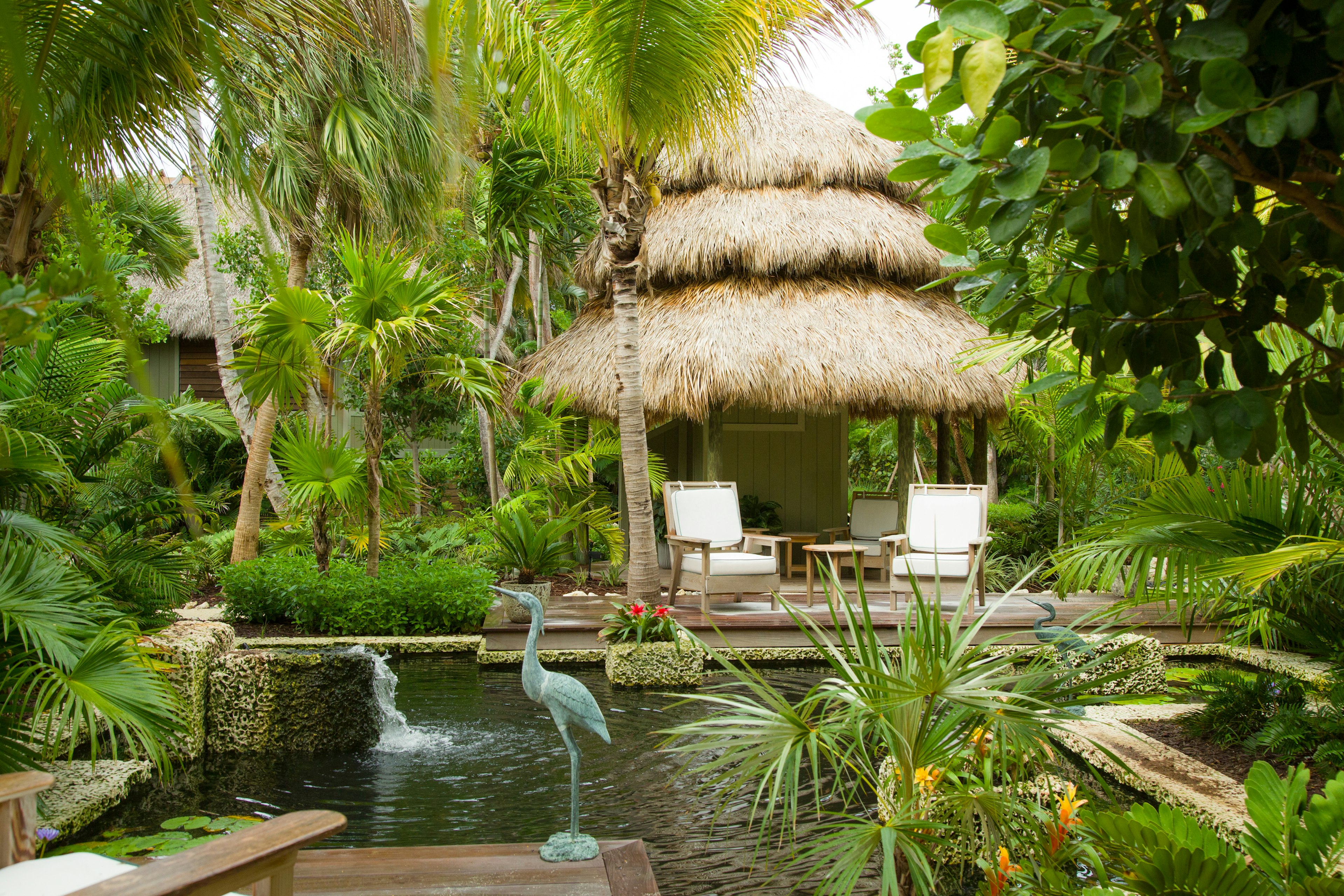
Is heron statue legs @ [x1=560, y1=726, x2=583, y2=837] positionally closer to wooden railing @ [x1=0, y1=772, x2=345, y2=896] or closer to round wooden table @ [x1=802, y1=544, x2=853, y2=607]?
wooden railing @ [x1=0, y1=772, x2=345, y2=896]

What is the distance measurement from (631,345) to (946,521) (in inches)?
115

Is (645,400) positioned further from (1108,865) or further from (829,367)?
(1108,865)

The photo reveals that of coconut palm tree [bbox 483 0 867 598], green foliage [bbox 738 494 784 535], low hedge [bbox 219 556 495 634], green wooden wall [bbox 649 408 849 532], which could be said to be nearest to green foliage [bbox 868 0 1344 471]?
coconut palm tree [bbox 483 0 867 598]

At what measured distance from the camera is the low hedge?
6.73 meters

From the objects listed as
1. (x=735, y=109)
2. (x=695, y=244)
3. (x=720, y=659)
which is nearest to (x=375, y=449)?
(x=735, y=109)

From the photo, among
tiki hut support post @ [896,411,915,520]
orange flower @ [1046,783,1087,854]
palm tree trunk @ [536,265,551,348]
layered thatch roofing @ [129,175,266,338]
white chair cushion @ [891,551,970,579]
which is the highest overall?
layered thatch roofing @ [129,175,266,338]

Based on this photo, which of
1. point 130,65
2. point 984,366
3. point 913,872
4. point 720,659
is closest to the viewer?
point 130,65

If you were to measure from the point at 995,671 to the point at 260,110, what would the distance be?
82.3 inches

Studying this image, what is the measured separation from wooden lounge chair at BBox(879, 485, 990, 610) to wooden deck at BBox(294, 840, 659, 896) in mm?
4541

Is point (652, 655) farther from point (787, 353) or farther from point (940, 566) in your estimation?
point (787, 353)

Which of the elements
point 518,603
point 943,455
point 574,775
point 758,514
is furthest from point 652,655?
point 943,455

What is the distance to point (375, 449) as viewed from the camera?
6.56 m

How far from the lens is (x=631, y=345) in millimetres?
7484

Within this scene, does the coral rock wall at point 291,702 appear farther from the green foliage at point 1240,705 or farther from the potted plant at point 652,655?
the green foliage at point 1240,705
